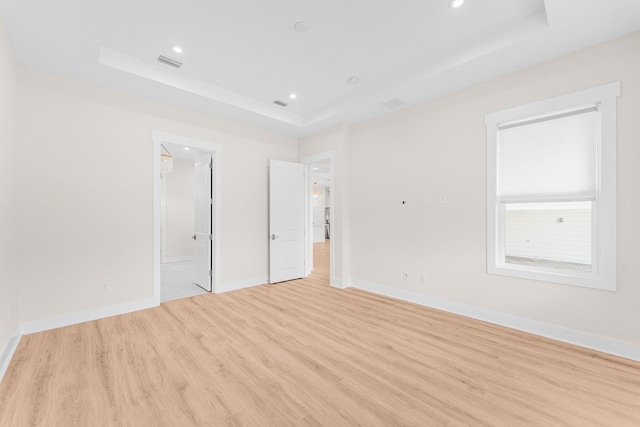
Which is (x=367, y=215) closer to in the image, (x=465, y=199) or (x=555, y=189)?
(x=465, y=199)

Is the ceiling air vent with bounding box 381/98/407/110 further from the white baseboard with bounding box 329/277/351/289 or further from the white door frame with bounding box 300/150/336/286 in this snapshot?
the white baseboard with bounding box 329/277/351/289

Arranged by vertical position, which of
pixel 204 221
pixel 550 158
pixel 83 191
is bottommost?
→ pixel 204 221

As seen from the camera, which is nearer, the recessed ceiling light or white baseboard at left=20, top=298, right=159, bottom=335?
white baseboard at left=20, top=298, right=159, bottom=335

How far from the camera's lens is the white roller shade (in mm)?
2701

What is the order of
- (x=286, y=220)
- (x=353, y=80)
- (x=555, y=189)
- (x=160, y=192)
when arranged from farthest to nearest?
Answer: 1. (x=286, y=220)
2. (x=160, y=192)
3. (x=353, y=80)
4. (x=555, y=189)

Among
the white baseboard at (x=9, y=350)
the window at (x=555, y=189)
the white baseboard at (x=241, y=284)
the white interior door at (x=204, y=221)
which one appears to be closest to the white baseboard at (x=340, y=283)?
the white baseboard at (x=241, y=284)

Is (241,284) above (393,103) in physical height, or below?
below

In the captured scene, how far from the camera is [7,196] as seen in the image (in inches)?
98.5

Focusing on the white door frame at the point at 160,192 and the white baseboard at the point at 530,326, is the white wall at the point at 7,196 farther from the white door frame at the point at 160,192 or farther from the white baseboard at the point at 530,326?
the white baseboard at the point at 530,326

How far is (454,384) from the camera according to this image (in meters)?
2.03

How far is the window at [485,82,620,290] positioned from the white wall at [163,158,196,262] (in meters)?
7.62

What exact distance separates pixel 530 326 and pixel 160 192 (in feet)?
18.0

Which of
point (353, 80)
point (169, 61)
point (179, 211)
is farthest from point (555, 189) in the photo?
point (179, 211)

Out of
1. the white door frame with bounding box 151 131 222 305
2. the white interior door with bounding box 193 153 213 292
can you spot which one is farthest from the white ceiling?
the white interior door with bounding box 193 153 213 292
